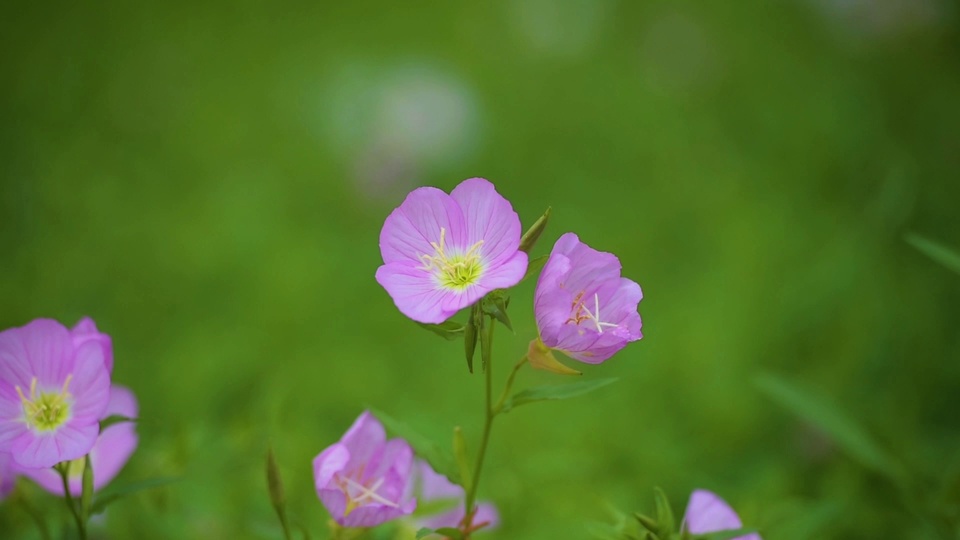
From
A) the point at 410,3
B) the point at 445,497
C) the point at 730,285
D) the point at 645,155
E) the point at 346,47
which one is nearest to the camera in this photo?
the point at 445,497

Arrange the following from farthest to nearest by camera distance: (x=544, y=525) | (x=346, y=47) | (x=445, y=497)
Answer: (x=346, y=47), (x=544, y=525), (x=445, y=497)

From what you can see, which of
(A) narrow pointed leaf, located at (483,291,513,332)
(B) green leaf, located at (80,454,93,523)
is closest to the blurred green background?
(B) green leaf, located at (80,454,93,523)

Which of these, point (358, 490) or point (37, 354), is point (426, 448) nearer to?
point (358, 490)

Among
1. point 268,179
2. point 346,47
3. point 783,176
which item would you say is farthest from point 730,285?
point 346,47

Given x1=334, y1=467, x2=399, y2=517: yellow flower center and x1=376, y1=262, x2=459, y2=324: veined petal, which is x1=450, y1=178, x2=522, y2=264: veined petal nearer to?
x1=376, y1=262, x2=459, y2=324: veined petal

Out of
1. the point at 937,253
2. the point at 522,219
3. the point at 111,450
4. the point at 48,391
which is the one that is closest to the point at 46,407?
the point at 48,391

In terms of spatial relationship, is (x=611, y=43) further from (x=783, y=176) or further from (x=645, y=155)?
(x=783, y=176)
